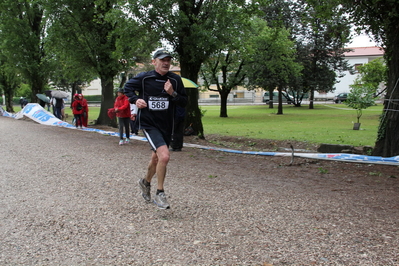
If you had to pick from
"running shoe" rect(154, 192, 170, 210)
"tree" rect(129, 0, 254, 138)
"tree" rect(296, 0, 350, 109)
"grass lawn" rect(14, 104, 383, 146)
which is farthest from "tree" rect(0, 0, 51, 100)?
"tree" rect(296, 0, 350, 109)

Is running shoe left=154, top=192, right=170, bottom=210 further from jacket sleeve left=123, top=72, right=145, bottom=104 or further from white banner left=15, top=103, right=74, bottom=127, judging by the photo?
white banner left=15, top=103, right=74, bottom=127

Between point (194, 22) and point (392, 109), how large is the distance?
710 cm

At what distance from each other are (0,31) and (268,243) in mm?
28229

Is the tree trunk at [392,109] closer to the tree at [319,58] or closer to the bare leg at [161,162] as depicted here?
the bare leg at [161,162]

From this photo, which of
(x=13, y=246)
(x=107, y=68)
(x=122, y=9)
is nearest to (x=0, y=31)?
(x=107, y=68)

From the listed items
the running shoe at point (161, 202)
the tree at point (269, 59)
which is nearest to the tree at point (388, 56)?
the running shoe at point (161, 202)

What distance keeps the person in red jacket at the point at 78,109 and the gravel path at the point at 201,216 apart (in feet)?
27.8

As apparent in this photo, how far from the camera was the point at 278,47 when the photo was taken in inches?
1358

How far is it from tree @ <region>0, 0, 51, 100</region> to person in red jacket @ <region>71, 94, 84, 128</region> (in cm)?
986

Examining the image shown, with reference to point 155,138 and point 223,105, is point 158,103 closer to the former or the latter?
point 155,138

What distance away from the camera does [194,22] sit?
44.0ft

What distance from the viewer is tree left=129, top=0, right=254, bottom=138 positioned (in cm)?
1280

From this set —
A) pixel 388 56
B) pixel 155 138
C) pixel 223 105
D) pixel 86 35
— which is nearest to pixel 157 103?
pixel 155 138

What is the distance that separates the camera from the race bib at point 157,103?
511 cm
